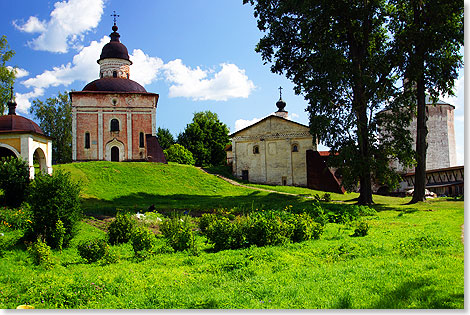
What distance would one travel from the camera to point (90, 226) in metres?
12.4

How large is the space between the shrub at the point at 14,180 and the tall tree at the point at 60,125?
16.1m

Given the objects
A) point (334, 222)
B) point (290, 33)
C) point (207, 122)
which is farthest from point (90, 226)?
point (207, 122)

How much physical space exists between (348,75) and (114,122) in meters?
23.5

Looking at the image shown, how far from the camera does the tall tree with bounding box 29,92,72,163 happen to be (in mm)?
32031

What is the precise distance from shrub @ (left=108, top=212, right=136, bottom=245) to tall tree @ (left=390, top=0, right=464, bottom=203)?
14.1m

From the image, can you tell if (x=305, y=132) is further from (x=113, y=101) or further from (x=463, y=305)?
(x=463, y=305)

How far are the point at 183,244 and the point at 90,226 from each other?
4750 millimetres

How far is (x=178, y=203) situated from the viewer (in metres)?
20.6

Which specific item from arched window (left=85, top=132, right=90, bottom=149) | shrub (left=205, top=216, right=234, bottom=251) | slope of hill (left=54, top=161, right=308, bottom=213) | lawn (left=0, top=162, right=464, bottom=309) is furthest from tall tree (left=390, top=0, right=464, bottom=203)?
arched window (left=85, top=132, right=90, bottom=149)

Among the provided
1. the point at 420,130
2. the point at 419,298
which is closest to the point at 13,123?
the point at 419,298

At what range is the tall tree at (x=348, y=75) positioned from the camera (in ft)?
62.4

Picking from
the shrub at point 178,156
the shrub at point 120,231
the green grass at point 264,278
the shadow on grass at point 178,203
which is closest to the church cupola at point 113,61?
the shrub at point 178,156

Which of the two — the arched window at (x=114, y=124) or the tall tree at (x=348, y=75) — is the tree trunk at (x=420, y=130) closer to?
the tall tree at (x=348, y=75)

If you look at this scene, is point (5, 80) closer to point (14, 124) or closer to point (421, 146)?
point (14, 124)
